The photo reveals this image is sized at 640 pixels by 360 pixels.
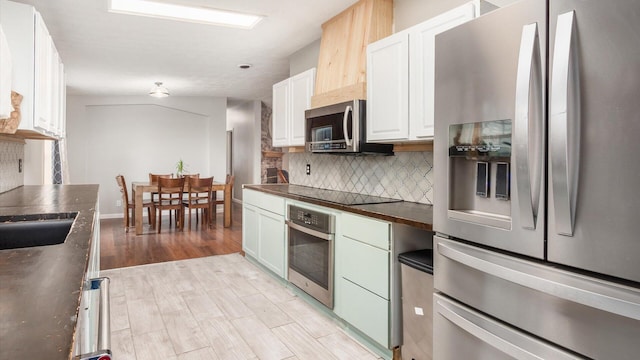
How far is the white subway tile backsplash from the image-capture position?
2715mm

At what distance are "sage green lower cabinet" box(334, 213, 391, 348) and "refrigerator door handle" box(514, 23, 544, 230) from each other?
37.0 inches

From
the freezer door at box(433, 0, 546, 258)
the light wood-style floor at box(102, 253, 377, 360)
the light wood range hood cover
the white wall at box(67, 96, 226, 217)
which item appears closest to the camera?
the freezer door at box(433, 0, 546, 258)

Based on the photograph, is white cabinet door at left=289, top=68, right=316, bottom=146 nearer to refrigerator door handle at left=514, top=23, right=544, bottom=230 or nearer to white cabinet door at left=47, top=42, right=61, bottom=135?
white cabinet door at left=47, top=42, right=61, bottom=135

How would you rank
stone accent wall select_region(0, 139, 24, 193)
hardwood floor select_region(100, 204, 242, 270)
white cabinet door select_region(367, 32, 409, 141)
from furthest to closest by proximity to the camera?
1. hardwood floor select_region(100, 204, 242, 270)
2. stone accent wall select_region(0, 139, 24, 193)
3. white cabinet door select_region(367, 32, 409, 141)

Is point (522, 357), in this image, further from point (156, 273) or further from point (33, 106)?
point (156, 273)

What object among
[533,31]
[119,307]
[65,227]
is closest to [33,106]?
[65,227]

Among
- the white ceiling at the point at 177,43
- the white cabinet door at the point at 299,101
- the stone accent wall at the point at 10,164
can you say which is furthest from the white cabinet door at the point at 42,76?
the white cabinet door at the point at 299,101

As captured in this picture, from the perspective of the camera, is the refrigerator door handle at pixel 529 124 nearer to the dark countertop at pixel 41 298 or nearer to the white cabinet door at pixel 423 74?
the white cabinet door at pixel 423 74

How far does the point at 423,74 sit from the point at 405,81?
0.50ft

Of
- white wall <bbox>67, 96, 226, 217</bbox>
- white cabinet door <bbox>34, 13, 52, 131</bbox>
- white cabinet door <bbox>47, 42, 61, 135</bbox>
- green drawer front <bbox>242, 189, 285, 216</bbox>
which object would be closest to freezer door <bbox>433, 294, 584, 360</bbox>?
green drawer front <bbox>242, 189, 285, 216</bbox>

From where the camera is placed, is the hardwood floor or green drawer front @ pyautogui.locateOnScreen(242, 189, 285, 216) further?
the hardwood floor

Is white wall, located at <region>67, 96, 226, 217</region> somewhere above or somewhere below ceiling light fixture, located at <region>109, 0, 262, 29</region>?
below

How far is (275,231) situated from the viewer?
140 inches

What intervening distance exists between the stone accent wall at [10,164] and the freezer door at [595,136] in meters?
3.79
